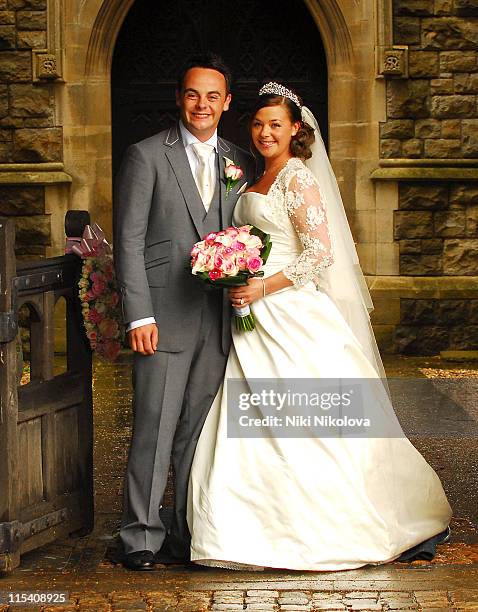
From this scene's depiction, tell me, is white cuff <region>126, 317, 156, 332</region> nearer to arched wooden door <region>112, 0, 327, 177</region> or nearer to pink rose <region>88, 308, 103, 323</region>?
pink rose <region>88, 308, 103, 323</region>

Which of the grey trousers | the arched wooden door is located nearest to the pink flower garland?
the grey trousers

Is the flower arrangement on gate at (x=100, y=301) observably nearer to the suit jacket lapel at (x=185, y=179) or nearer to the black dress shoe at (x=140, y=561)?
the suit jacket lapel at (x=185, y=179)

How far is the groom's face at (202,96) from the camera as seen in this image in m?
5.00

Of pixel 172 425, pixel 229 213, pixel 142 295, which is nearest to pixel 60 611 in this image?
pixel 172 425

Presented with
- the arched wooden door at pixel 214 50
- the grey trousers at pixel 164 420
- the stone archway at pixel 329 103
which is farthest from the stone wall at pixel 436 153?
the grey trousers at pixel 164 420

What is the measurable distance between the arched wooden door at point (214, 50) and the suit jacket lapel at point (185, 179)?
6.28 metres

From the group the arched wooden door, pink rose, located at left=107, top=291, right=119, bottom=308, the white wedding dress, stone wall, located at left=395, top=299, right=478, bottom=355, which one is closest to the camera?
the white wedding dress

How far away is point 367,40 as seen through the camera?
428 inches

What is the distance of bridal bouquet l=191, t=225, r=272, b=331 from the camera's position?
4.79 meters

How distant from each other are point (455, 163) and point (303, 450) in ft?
21.0

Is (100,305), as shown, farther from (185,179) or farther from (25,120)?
(25,120)

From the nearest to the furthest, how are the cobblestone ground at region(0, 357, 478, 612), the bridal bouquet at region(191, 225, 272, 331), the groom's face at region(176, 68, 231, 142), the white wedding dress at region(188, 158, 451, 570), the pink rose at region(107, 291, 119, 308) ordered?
the cobblestone ground at region(0, 357, 478, 612) < the bridal bouquet at region(191, 225, 272, 331) < the white wedding dress at region(188, 158, 451, 570) < the groom's face at region(176, 68, 231, 142) < the pink rose at region(107, 291, 119, 308)

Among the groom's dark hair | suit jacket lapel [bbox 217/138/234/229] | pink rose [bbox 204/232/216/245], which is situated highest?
the groom's dark hair

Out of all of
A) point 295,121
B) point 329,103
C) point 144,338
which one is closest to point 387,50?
point 329,103
